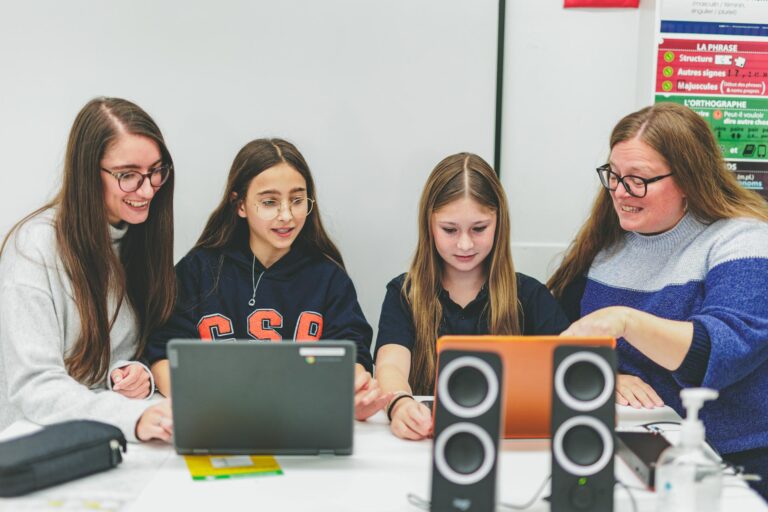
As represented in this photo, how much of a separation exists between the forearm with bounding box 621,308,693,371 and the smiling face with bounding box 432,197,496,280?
0.46 m

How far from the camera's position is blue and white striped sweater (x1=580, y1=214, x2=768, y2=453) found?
5.28 ft

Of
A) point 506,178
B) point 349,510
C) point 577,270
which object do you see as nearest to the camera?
point 349,510

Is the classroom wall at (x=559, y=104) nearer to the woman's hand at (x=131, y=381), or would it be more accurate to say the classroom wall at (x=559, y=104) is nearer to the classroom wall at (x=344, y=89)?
the classroom wall at (x=344, y=89)

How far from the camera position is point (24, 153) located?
2340mm

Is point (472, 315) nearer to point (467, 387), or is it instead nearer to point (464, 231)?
point (464, 231)

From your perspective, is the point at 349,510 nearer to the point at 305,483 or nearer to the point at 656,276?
the point at 305,483

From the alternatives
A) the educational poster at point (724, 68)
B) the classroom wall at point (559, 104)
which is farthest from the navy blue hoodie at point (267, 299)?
the educational poster at point (724, 68)

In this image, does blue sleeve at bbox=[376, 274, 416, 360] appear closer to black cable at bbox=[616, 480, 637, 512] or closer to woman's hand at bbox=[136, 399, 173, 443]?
woman's hand at bbox=[136, 399, 173, 443]

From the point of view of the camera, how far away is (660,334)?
1588 millimetres

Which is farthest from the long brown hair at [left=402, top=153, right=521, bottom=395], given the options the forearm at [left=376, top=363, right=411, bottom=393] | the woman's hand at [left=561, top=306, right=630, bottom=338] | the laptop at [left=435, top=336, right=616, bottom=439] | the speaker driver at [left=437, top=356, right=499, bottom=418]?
the speaker driver at [left=437, top=356, right=499, bottom=418]

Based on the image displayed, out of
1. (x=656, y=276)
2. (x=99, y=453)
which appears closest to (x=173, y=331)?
(x=99, y=453)

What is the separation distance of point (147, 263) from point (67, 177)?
0.97 feet

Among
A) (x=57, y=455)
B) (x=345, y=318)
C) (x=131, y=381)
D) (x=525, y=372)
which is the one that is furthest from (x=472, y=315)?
(x=57, y=455)

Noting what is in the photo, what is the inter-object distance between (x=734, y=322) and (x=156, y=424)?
1.25 meters
